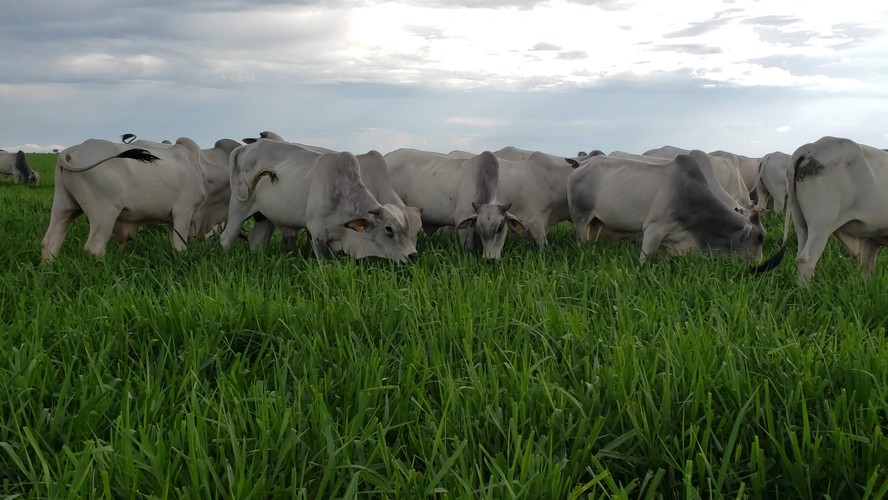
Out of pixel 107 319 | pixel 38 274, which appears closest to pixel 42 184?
pixel 38 274

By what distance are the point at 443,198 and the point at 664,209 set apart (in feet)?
7.91

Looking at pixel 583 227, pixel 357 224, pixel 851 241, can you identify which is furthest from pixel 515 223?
pixel 851 241

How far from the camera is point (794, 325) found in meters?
4.66

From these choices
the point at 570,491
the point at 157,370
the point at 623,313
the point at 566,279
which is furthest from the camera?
the point at 566,279

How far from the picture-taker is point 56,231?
24.1 ft

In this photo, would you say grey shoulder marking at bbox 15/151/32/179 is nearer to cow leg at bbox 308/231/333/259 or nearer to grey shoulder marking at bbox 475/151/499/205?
grey shoulder marking at bbox 475/151/499/205

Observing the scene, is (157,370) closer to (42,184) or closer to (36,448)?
(36,448)

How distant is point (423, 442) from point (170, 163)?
6.01 meters

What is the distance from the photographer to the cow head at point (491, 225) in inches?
294

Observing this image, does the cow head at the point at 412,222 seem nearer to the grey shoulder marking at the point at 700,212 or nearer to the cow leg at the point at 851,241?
the grey shoulder marking at the point at 700,212

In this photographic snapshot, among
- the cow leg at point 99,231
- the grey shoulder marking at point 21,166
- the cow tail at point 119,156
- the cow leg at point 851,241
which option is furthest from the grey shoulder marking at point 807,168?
the grey shoulder marking at point 21,166

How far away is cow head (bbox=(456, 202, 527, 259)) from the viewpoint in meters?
7.46

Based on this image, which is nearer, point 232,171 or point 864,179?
point 864,179

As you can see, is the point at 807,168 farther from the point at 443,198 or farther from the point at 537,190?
the point at 443,198
